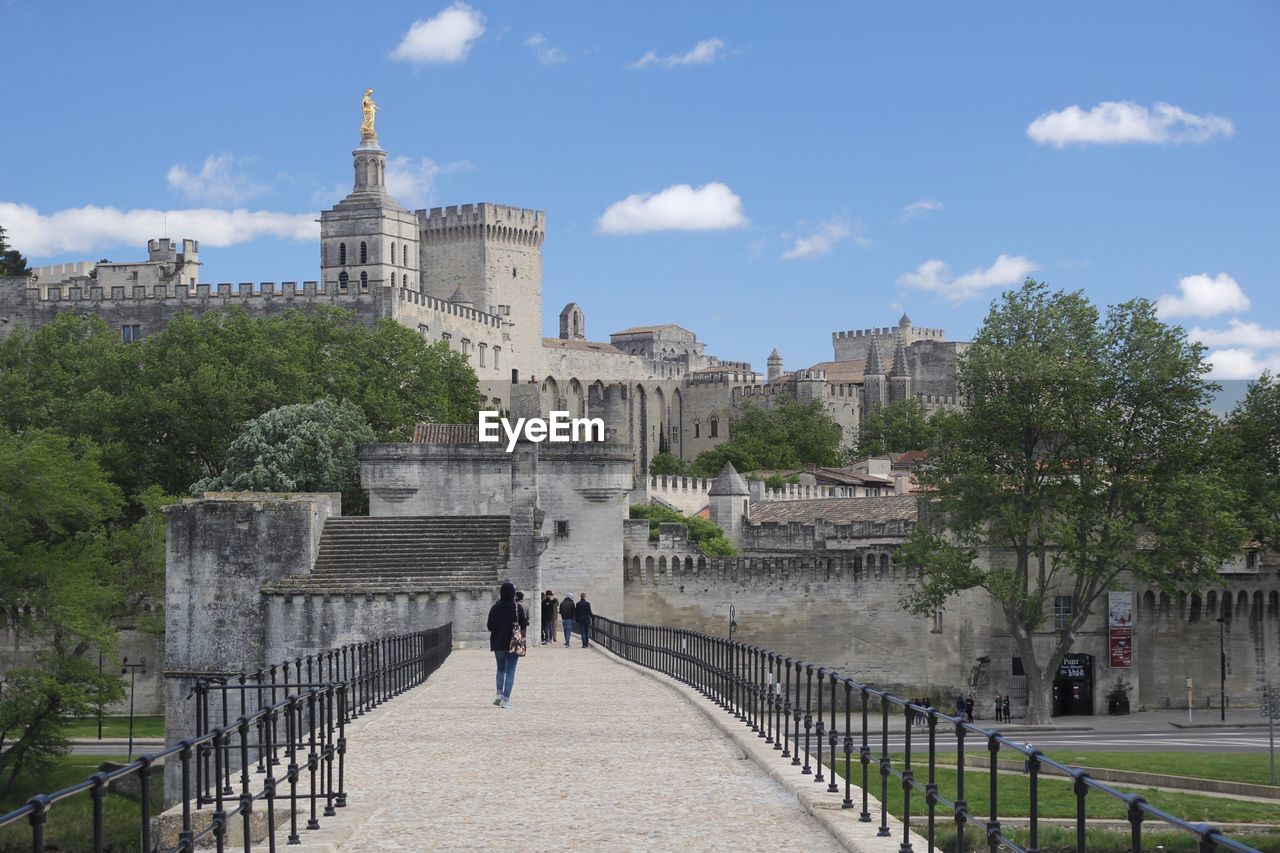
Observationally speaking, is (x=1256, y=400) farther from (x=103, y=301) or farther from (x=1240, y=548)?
(x=103, y=301)

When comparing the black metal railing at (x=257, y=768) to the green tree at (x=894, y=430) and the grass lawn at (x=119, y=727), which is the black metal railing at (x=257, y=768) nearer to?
the grass lawn at (x=119, y=727)

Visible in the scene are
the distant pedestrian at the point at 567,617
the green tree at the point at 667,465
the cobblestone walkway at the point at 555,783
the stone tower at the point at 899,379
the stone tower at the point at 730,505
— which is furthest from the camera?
the stone tower at the point at 899,379

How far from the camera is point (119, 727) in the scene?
51.1m

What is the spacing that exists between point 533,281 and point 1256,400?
2611 inches

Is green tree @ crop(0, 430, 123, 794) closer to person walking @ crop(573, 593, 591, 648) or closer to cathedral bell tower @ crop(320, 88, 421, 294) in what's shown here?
person walking @ crop(573, 593, 591, 648)

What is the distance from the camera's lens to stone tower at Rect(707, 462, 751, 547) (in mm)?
72062

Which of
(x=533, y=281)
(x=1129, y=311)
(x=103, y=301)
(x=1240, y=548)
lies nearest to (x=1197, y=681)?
(x=1240, y=548)

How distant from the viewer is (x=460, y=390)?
8394 cm

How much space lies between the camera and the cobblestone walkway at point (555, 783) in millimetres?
12484

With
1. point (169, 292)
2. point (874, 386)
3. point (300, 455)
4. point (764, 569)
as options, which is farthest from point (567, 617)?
point (874, 386)

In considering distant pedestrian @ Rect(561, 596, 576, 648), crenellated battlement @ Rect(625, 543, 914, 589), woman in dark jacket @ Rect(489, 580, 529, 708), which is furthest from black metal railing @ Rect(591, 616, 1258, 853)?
crenellated battlement @ Rect(625, 543, 914, 589)

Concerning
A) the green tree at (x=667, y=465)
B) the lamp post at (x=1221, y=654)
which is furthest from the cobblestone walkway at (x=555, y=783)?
the green tree at (x=667, y=465)

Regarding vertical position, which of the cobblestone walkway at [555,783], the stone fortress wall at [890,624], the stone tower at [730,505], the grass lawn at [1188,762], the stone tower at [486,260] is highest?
the stone tower at [486,260]

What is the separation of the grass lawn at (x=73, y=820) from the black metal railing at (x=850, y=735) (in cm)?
989
